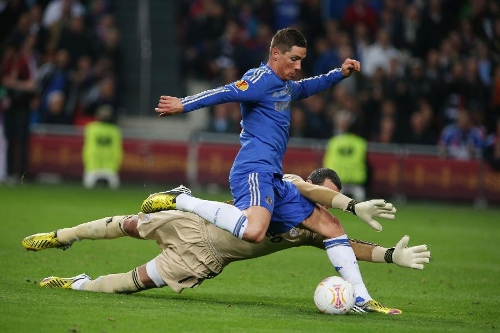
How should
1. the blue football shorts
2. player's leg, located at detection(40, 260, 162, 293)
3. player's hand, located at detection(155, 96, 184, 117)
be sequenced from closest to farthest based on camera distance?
1. player's hand, located at detection(155, 96, 184, 117)
2. the blue football shorts
3. player's leg, located at detection(40, 260, 162, 293)

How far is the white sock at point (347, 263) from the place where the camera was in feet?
27.3

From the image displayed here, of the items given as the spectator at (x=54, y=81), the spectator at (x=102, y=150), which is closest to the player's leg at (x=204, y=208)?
the spectator at (x=102, y=150)

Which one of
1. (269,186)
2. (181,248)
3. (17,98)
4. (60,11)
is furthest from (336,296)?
(60,11)

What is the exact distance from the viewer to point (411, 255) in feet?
27.0

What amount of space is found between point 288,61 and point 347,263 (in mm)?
1783

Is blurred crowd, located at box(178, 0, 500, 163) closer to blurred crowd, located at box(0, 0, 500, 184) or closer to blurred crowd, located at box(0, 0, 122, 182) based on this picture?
blurred crowd, located at box(0, 0, 500, 184)

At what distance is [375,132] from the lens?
21328mm

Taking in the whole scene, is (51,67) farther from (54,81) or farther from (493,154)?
(493,154)

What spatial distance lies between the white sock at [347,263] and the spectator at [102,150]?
1239 cm

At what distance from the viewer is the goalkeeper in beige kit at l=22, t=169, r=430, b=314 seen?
335 inches

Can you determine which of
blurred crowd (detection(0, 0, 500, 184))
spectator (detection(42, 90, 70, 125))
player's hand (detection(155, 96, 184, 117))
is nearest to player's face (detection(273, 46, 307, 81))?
player's hand (detection(155, 96, 184, 117))

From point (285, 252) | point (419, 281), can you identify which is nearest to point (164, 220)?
point (419, 281)

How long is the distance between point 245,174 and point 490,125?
1436 cm

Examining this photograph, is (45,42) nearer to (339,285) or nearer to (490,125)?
(490,125)
